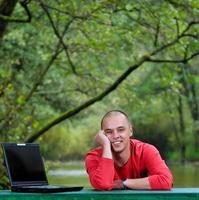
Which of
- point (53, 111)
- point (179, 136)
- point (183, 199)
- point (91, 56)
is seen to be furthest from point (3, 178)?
point (179, 136)

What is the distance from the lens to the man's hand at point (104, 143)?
522 cm

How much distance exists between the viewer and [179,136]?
55.9 meters

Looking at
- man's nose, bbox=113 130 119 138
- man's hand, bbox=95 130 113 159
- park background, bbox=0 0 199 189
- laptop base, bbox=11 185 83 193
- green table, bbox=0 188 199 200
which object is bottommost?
green table, bbox=0 188 199 200

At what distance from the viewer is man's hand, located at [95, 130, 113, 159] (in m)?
5.22

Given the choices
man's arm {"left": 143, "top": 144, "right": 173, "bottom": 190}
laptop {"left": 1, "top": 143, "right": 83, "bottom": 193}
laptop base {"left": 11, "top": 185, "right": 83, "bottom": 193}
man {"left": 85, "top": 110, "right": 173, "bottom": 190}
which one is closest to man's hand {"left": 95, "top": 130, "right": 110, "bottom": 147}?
man {"left": 85, "top": 110, "right": 173, "bottom": 190}

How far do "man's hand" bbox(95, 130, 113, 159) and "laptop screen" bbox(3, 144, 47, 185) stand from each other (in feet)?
1.46

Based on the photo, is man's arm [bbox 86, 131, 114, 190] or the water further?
the water

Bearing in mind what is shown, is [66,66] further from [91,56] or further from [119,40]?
[119,40]

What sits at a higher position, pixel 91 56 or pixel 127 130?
pixel 91 56

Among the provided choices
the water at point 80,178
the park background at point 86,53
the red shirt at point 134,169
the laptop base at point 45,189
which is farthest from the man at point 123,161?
the water at point 80,178

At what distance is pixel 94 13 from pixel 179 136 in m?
44.4

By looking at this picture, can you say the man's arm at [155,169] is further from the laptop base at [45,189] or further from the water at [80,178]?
the water at [80,178]

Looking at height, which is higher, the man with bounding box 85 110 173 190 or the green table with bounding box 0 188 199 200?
the man with bounding box 85 110 173 190

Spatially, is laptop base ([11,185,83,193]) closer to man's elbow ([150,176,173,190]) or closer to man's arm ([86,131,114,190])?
man's arm ([86,131,114,190])
